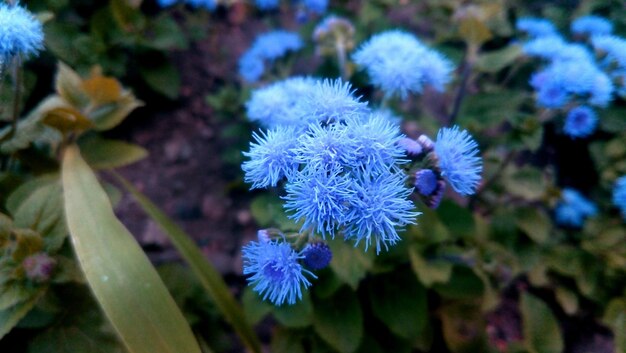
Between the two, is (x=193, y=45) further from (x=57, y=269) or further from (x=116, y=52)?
(x=57, y=269)

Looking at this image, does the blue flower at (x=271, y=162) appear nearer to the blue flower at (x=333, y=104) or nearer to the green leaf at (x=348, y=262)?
the blue flower at (x=333, y=104)

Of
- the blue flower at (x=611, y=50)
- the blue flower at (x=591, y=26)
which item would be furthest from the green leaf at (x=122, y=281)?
the blue flower at (x=591, y=26)

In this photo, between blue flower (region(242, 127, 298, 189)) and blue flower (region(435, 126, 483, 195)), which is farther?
blue flower (region(435, 126, 483, 195))

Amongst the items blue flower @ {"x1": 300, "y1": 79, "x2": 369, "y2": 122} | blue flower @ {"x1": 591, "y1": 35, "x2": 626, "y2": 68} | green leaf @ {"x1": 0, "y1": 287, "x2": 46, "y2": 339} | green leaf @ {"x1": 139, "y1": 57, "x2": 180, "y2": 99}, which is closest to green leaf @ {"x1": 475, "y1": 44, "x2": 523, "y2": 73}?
blue flower @ {"x1": 591, "y1": 35, "x2": 626, "y2": 68}

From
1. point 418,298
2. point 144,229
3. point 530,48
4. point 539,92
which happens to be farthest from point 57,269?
point 530,48

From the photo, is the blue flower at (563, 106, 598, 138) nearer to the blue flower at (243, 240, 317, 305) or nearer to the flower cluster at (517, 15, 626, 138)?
the flower cluster at (517, 15, 626, 138)

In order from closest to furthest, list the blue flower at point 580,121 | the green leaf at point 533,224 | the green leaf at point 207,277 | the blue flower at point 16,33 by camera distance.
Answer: the blue flower at point 16,33 → the green leaf at point 207,277 → the blue flower at point 580,121 → the green leaf at point 533,224

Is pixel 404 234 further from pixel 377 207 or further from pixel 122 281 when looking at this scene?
pixel 122 281

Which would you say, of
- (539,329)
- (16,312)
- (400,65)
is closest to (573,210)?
(539,329)
